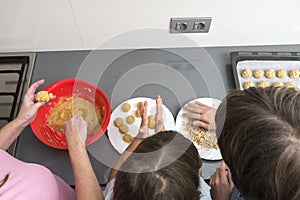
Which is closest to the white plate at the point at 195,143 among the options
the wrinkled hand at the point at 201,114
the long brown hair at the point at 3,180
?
the wrinkled hand at the point at 201,114

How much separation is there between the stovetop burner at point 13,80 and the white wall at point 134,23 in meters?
0.04

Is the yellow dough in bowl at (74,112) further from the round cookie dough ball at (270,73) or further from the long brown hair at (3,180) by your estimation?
the round cookie dough ball at (270,73)

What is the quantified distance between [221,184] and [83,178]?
1.07ft

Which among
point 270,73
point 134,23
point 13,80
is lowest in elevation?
point 270,73

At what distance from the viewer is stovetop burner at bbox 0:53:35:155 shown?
996 mm

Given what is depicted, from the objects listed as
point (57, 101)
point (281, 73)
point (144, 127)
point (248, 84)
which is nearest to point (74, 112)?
point (57, 101)

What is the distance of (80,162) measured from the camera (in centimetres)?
81

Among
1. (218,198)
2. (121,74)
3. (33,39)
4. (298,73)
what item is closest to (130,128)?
(121,74)

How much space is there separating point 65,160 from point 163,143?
426 millimetres

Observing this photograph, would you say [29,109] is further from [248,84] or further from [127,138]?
[248,84]

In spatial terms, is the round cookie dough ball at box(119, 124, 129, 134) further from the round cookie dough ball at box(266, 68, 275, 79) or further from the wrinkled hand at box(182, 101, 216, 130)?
the round cookie dough ball at box(266, 68, 275, 79)

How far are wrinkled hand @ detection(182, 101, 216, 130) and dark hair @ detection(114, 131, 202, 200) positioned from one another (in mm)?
310

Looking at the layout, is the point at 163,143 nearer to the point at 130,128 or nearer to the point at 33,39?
the point at 130,128

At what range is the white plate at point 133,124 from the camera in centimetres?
94
